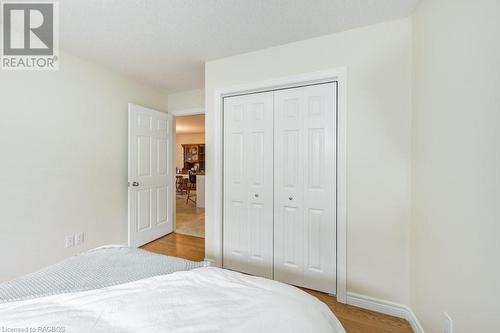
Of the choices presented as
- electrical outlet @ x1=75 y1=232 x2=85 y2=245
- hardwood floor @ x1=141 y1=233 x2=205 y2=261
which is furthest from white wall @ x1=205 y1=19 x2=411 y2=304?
electrical outlet @ x1=75 y1=232 x2=85 y2=245

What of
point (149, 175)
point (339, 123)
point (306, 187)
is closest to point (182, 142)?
point (149, 175)

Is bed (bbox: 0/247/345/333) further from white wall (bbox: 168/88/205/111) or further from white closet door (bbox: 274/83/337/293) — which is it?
white wall (bbox: 168/88/205/111)

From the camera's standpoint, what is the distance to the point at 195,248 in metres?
3.03

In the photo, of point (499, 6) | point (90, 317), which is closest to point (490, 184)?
point (499, 6)

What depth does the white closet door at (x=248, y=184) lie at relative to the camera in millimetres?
2205

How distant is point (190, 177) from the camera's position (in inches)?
291

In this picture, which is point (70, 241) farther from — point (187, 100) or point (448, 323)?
point (448, 323)

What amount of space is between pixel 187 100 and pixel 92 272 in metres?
2.92

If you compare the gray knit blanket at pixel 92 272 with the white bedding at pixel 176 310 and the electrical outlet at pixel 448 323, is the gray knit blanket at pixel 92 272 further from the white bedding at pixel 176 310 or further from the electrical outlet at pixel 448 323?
the electrical outlet at pixel 448 323

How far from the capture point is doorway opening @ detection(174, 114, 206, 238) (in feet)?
13.9

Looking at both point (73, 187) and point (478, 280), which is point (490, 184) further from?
point (73, 187)

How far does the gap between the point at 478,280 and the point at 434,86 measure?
1.05 m

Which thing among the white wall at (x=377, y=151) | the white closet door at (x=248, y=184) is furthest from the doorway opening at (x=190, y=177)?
the white wall at (x=377, y=151)

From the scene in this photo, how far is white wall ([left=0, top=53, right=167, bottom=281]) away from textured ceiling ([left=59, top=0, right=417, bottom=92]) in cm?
47
